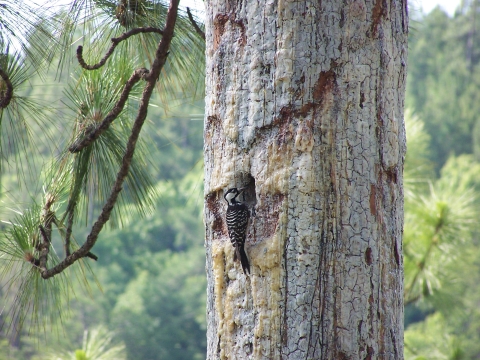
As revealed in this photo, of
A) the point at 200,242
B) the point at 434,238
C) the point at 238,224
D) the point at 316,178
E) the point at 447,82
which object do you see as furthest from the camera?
the point at 447,82

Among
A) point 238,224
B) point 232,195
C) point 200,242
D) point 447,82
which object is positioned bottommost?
point 238,224

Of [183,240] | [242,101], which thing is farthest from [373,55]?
[183,240]

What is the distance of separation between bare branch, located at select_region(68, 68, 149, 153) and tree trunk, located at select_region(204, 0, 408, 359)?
0.63 m

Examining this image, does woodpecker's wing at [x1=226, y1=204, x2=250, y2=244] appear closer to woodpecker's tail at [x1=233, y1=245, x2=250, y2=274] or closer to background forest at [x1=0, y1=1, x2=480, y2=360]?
woodpecker's tail at [x1=233, y1=245, x2=250, y2=274]

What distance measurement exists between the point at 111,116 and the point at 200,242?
77.4 ft

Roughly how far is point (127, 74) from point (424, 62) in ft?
111

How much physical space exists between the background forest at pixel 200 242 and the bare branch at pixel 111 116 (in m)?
0.25

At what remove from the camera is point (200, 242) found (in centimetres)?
2580

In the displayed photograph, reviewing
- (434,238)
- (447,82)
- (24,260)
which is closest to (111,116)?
(24,260)

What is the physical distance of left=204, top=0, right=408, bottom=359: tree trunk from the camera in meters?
1.67

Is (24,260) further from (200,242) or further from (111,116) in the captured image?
(200,242)

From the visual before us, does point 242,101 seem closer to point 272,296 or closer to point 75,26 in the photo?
point 272,296

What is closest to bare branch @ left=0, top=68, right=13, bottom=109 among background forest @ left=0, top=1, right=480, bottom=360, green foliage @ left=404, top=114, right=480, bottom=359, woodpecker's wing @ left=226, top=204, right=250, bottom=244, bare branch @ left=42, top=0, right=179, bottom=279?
background forest @ left=0, top=1, right=480, bottom=360

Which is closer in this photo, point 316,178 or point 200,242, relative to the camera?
point 316,178
